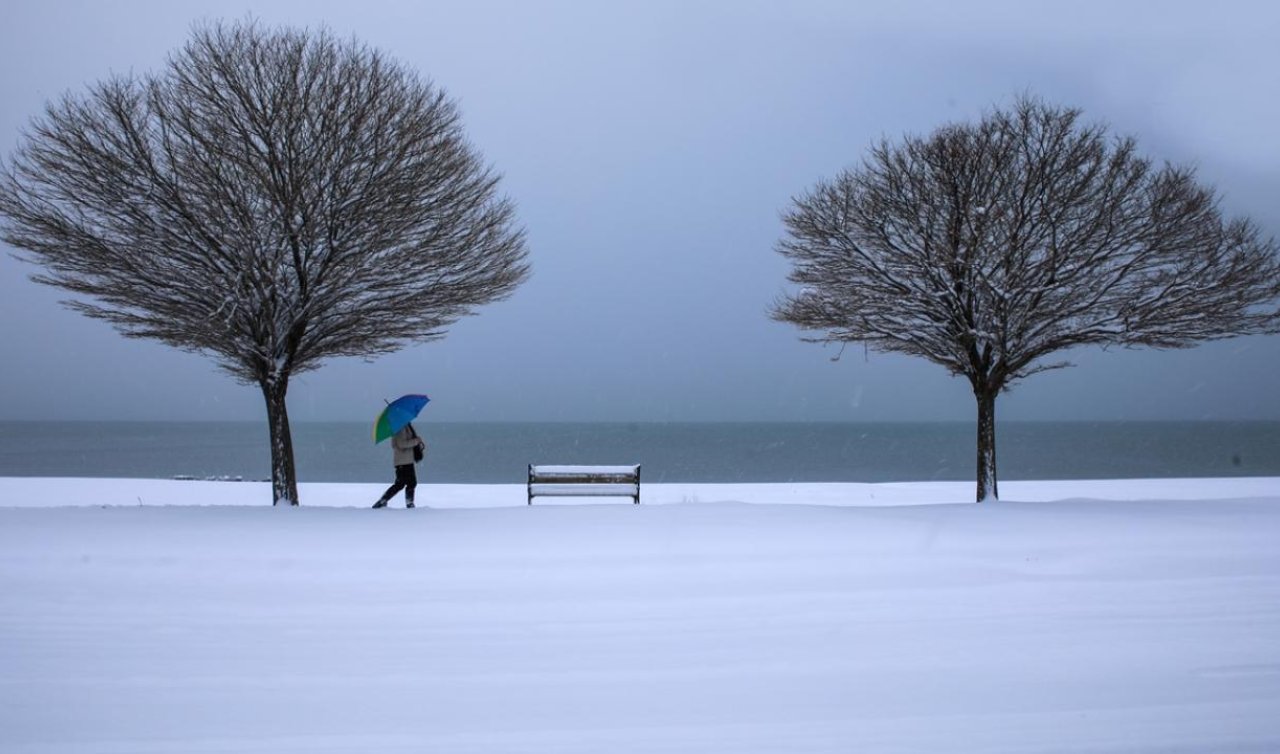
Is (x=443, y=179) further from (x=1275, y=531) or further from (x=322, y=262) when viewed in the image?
(x=1275, y=531)

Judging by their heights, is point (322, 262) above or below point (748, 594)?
above

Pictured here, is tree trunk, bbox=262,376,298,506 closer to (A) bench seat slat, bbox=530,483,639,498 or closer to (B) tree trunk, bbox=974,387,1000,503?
(A) bench seat slat, bbox=530,483,639,498

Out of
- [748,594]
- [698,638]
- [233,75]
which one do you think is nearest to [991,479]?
[748,594]

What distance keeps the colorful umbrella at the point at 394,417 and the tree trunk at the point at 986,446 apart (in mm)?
10187

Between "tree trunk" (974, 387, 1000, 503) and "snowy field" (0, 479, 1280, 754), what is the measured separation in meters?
4.11

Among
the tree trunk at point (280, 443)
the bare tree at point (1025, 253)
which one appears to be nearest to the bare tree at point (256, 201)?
the tree trunk at point (280, 443)

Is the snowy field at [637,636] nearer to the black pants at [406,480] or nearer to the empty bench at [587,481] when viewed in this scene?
the black pants at [406,480]

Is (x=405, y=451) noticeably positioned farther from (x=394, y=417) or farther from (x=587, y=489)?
(x=587, y=489)

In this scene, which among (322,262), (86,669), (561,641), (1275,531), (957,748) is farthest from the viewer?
(322,262)

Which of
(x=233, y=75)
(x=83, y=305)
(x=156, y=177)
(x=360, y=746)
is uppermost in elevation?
(x=233, y=75)

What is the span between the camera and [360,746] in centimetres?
439

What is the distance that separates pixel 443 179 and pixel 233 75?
3.53 meters

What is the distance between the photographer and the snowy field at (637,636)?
462 cm

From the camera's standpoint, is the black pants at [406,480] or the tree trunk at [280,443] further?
the tree trunk at [280,443]
